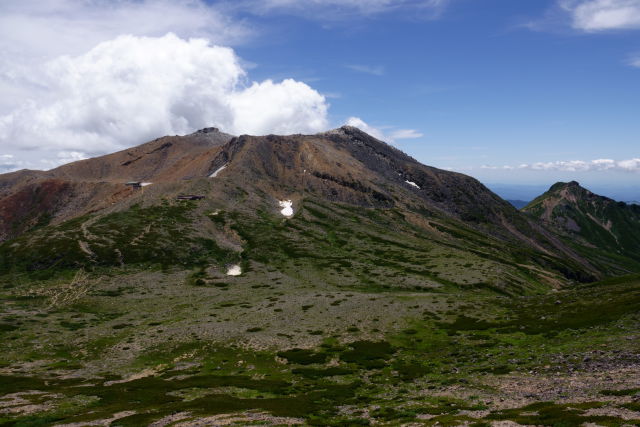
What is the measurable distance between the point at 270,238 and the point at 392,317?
11606cm

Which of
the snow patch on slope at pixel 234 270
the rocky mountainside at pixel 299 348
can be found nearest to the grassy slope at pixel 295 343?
the rocky mountainside at pixel 299 348

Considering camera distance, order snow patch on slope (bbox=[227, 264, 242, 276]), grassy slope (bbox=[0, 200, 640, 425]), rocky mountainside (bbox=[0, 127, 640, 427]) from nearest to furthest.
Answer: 1. rocky mountainside (bbox=[0, 127, 640, 427])
2. grassy slope (bbox=[0, 200, 640, 425])
3. snow patch on slope (bbox=[227, 264, 242, 276])

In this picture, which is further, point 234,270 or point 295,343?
point 234,270

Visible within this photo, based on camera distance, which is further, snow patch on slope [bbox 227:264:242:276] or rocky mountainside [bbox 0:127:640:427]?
snow patch on slope [bbox 227:264:242:276]

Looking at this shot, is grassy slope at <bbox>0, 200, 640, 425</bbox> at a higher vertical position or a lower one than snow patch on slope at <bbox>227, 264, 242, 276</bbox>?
lower

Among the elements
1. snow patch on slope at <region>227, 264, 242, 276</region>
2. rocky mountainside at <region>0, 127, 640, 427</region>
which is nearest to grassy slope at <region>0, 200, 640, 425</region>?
rocky mountainside at <region>0, 127, 640, 427</region>

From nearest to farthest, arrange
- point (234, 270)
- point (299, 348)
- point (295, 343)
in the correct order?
point (299, 348)
point (295, 343)
point (234, 270)

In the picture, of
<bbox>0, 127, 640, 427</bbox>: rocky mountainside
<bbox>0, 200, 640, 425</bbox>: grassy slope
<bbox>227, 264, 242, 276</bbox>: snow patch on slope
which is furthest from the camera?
<bbox>227, 264, 242, 276</bbox>: snow patch on slope

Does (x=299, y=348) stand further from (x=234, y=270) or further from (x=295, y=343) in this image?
(x=234, y=270)

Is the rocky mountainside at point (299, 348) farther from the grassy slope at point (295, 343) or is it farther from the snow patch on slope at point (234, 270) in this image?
the snow patch on slope at point (234, 270)

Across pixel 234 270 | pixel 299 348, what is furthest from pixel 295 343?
pixel 234 270

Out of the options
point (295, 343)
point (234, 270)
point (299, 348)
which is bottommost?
point (299, 348)

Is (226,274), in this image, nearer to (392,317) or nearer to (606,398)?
(392,317)

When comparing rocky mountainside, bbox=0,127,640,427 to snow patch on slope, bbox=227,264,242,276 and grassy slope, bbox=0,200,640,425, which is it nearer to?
grassy slope, bbox=0,200,640,425
